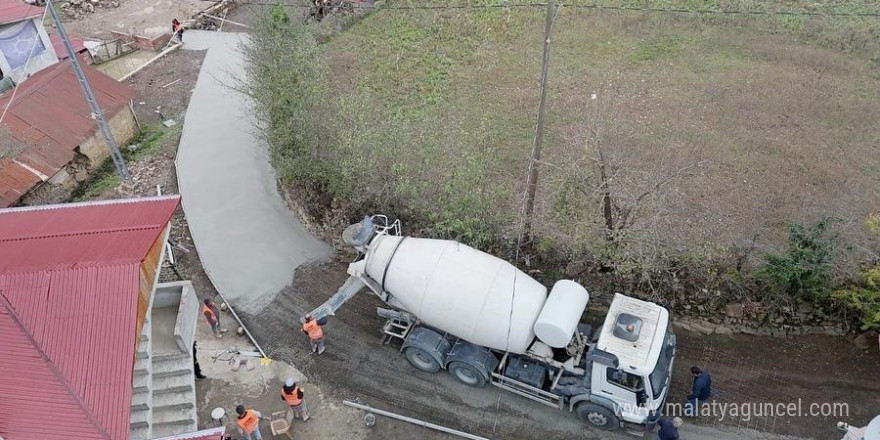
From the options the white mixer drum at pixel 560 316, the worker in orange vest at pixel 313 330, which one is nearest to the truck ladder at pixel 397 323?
the worker in orange vest at pixel 313 330

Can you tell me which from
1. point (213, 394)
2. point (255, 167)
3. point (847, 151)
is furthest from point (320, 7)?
point (847, 151)

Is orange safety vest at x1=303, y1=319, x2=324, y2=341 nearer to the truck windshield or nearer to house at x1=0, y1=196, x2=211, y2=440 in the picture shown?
house at x1=0, y1=196, x2=211, y2=440

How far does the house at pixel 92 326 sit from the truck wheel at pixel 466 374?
5365 mm

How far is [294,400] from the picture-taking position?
460 inches

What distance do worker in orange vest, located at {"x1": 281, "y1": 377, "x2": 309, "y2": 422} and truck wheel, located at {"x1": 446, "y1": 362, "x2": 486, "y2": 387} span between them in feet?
10.3

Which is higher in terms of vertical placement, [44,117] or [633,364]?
[44,117]

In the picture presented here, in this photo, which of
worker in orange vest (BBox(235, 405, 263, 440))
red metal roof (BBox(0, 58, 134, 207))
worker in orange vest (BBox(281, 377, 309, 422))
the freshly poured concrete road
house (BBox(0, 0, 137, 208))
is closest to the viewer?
worker in orange vest (BBox(235, 405, 263, 440))

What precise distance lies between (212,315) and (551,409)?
7.97m

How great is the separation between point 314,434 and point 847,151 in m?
17.5

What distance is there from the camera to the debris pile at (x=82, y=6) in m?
31.0

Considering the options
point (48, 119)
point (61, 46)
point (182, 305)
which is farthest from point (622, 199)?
point (61, 46)

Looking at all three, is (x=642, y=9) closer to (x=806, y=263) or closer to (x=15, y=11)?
(x=806, y=263)

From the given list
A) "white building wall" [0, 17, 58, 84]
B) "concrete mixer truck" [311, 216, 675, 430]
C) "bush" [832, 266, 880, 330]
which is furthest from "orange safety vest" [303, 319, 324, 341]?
"white building wall" [0, 17, 58, 84]

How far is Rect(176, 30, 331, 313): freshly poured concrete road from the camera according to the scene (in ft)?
51.4
